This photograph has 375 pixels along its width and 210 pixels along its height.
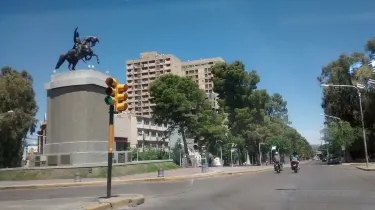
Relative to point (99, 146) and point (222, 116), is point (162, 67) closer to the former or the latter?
point (222, 116)

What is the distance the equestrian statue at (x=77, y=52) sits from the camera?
36062 mm

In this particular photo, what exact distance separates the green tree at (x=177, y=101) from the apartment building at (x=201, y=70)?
82501 mm

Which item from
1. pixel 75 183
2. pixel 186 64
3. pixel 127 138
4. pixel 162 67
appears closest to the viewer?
pixel 75 183

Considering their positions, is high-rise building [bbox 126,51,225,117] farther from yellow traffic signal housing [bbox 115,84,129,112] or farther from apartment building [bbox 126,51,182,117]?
yellow traffic signal housing [bbox 115,84,129,112]

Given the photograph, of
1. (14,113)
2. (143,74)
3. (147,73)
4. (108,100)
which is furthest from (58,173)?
(143,74)

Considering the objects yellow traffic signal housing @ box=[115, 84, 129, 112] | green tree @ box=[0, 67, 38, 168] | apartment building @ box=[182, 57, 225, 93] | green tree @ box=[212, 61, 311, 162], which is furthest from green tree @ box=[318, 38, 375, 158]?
apartment building @ box=[182, 57, 225, 93]

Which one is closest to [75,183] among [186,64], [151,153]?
[151,153]

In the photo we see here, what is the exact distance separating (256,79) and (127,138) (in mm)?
35018

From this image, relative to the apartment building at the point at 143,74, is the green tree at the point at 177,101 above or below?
below

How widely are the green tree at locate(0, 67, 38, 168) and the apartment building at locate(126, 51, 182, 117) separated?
293ft

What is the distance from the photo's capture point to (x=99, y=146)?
34438mm

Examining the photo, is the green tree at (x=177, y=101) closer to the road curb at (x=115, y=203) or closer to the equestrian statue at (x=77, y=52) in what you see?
the equestrian statue at (x=77, y=52)

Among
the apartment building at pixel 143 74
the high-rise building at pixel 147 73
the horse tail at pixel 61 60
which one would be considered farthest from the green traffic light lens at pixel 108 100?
the apartment building at pixel 143 74

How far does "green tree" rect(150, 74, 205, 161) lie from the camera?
57.5 m
